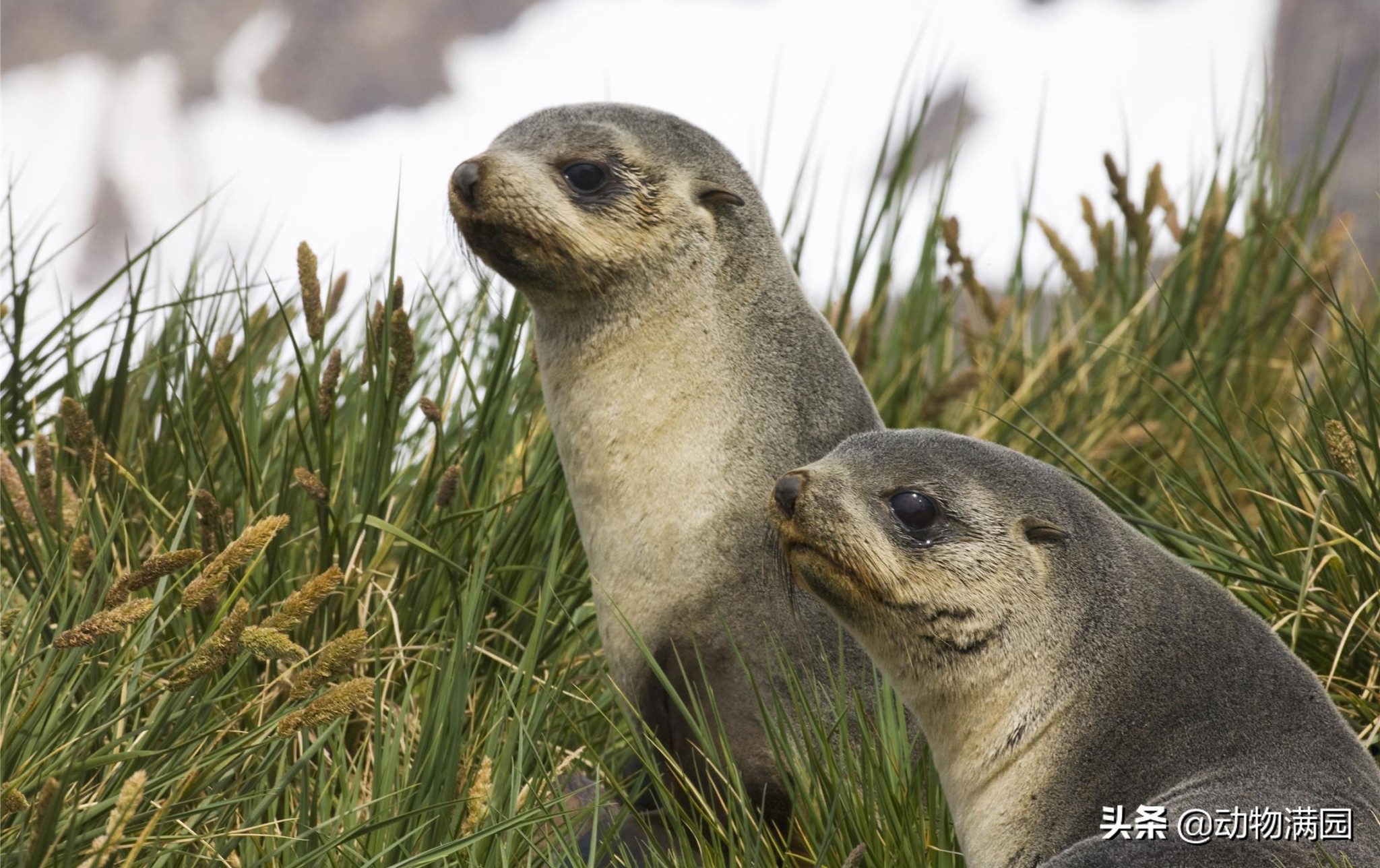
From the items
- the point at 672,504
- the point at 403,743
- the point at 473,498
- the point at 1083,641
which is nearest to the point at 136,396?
the point at 473,498

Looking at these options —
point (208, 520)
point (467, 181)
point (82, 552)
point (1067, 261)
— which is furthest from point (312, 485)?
point (1067, 261)

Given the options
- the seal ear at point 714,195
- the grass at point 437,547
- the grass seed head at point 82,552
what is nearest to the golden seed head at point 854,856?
the grass at point 437,547

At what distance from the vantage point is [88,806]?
9.68 feet

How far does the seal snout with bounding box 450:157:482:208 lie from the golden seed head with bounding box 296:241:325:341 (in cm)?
50

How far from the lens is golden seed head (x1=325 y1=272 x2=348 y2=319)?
5.14 metres

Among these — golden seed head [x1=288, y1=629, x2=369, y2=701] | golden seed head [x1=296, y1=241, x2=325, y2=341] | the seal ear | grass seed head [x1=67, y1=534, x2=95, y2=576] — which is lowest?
golden seed head [x1=288, y1=629, x2=369, y2=701]

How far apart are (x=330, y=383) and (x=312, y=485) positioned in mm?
329

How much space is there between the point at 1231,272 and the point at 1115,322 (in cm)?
57

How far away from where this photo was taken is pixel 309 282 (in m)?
4.10

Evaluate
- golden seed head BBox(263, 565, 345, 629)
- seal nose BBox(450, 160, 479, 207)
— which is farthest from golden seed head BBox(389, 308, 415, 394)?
golden seed head BBox(263, 565, 345, 629)

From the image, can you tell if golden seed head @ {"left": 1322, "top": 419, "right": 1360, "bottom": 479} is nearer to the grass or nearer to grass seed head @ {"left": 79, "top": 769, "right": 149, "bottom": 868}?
the grass

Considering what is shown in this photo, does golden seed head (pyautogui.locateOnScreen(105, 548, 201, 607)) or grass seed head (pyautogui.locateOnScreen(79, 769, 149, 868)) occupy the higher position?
golden seed head (pyautogui.locateOnScreen(105, 548, 201, 607))

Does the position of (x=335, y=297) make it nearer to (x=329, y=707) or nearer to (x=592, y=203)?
(x=592, y=203)

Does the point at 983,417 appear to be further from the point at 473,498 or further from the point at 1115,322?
the point at 473,498
